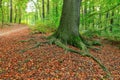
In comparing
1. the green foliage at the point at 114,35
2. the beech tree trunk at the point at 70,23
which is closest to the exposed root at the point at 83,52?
the beech tree trunk at the point at 70,23

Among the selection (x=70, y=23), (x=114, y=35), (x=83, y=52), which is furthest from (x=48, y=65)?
(x=114, y=35)

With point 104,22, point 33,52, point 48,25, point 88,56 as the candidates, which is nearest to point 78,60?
point 88,56

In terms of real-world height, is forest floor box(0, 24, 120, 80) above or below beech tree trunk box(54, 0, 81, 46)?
below

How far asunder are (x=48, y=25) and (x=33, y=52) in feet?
33.8

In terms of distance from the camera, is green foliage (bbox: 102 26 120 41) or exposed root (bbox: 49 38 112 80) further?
green foliage (bbox: 102 26 120 41)

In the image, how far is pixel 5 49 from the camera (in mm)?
7832

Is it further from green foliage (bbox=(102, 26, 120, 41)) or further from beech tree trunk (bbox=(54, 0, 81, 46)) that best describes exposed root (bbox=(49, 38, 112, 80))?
green foliage (bbox=(102, 26, 120, 41))

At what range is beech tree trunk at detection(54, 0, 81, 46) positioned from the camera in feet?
28.7

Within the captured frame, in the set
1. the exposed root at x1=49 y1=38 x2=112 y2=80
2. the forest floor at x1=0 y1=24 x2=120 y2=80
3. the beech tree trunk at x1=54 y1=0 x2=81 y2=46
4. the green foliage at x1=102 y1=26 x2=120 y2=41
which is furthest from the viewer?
the green foliage at x1=102 y1=26 x2=120 y2=41

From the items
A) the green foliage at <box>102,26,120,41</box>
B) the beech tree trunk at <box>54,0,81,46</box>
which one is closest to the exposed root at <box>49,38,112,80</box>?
the beech tree trunk at <box>54,0,81,46</box>

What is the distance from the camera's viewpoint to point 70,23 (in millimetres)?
8844

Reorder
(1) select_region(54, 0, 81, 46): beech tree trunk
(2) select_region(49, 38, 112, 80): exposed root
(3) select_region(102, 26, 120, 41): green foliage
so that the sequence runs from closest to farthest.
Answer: (2) select_region(49, 38, 112, 80): exposed root, (1) select_region(54, 0, 81, 46): beech tree trunk, (3) select_region(102, 26, 120, 41): green foliage

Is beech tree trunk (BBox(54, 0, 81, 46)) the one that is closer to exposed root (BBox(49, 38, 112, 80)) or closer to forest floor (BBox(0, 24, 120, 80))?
exposed root (BBox(49, 38, 112, 80))

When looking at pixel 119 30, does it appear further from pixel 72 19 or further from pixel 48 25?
pixel 48 25
